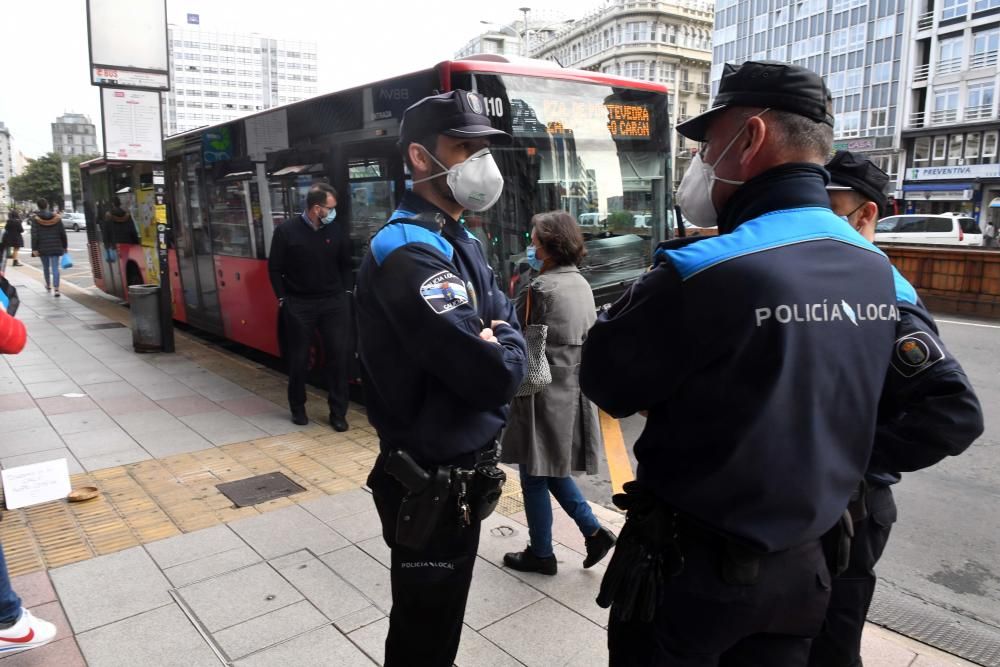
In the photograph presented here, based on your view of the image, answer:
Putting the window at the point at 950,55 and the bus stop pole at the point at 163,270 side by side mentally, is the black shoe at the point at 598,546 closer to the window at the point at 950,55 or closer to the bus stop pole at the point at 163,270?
the bus stop pole at the point at 163,270

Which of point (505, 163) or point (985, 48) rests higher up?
point (985, 48)

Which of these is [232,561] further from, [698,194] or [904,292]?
[904,292]

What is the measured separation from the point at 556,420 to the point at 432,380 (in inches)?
67.3

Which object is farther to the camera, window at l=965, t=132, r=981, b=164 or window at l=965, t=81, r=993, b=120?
window at l=965, t=132, r=981, b=164

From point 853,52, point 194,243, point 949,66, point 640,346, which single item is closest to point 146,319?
point 194,243

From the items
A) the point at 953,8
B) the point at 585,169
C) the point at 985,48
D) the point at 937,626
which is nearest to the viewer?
the point at 937,626

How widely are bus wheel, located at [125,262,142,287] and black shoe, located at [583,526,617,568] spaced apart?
11.6 meters

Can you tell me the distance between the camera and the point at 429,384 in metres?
2.10

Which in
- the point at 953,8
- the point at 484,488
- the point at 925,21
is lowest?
the point at 484,488

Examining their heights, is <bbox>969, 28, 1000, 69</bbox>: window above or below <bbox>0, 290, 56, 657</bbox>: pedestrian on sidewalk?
above

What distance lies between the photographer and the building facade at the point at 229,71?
107 meters

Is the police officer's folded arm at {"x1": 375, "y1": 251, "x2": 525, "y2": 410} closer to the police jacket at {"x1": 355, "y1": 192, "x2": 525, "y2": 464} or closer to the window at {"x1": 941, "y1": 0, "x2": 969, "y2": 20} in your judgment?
the police jacket at {"x1": 355, "y1": 192, "x2": 525, "y2": 464}

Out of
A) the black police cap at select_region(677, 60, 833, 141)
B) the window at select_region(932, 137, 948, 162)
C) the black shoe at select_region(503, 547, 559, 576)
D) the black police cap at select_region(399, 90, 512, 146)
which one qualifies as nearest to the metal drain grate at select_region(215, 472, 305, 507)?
the black shoe at select_region(503, 547, 559, 576)

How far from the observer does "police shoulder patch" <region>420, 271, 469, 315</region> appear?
6.55ft
